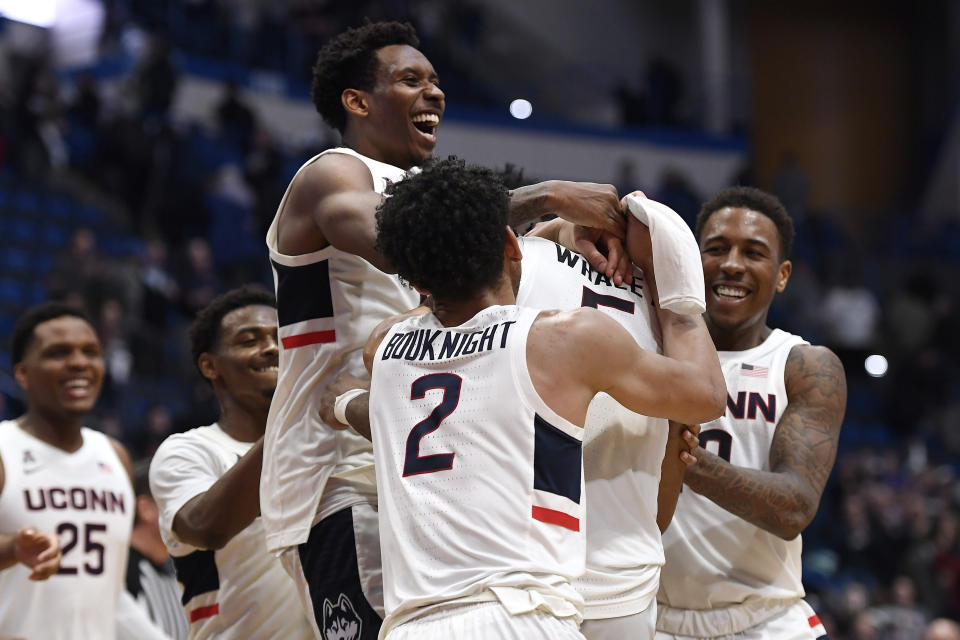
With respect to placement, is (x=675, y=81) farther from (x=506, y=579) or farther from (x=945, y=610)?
(x=506, y=579)

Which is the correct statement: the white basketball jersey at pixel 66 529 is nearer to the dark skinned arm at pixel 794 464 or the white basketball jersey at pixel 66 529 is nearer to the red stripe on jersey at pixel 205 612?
the red stripe on jersey at pixel 205 612

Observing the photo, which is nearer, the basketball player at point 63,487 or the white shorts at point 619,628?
the white shorts at point 619,628

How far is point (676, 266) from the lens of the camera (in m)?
3.45

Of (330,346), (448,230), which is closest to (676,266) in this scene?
(448,230)

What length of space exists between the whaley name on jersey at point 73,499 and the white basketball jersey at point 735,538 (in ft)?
9.97

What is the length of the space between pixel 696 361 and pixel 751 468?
3.58ft

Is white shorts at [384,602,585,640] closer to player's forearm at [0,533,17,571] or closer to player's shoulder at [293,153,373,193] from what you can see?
player's shoulder at [293,153,373,193]

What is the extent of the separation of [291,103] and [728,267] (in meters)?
14.1

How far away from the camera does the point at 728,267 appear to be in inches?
179

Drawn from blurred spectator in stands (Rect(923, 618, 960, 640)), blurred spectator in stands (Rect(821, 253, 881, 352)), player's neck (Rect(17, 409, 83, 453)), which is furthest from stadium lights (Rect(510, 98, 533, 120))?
player's neck (Rect(17, 409, 83, 453))

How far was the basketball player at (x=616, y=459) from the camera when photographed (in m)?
3.40

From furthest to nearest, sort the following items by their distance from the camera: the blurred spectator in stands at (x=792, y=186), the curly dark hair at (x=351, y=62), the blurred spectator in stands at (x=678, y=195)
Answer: the blurred spectator in stands at (x=792, y=186) < the blurred spectator in stands at (x=678, y=195) < the curly dark hair at (x=351, y=62)

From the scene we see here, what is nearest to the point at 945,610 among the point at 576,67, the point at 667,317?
the point at 667,317

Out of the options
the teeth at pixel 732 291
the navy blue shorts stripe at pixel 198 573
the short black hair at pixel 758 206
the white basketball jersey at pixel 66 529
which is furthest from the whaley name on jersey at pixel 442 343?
the white basketball jersey at pixel 66 529
